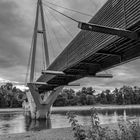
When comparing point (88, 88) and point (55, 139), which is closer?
point (55, 139)

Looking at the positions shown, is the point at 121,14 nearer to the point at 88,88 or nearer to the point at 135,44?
the point at 135,44

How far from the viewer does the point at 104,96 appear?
136 metres

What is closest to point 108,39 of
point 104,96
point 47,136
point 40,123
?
point 47,136

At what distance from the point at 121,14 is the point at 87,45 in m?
4.23

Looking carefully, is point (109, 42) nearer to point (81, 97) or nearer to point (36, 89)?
point (36, 89)

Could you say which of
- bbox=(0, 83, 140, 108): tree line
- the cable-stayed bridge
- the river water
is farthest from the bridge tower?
bbox=(0, 83, 140, 108): tree line

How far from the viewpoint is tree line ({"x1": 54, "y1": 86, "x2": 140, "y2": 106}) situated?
117 meters

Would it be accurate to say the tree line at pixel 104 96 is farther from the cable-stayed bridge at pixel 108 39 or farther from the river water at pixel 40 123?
the cable-stayed bridge at pixel 108 39

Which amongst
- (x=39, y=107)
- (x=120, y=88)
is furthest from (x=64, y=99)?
(x=39, y=107)

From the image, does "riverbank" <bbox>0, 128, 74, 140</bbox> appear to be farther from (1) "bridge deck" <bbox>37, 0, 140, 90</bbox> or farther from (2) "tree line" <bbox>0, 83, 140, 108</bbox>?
(2) "tree line" <bbox>0, 83, 140, 108</bbox>

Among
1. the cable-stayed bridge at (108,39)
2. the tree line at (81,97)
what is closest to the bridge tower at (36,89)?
the cable-stayed bridge at (108,39)

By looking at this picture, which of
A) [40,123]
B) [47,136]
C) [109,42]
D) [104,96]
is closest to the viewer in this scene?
[109,42]

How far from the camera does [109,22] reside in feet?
29.6

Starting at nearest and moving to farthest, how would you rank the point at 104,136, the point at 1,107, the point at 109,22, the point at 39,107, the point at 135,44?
the point at 104,136, the point at 109,22, the point at 135,44, the point at 39,107, the point at 1,107
